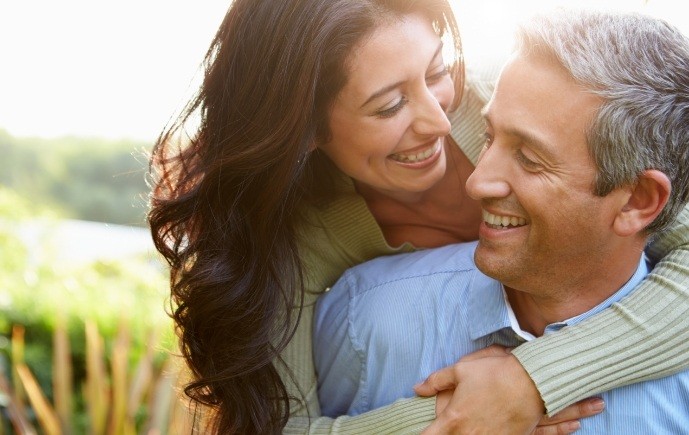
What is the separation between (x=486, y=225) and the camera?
7.41ft

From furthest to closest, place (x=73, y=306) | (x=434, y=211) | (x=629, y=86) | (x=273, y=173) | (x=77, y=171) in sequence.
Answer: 1. (x=77, y=171)
2. (x=73, y=306)
3. (x=434, y=211)
4. (x=273, y=173)
5. (x=629, y=86)

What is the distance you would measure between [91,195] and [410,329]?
24.1 ft

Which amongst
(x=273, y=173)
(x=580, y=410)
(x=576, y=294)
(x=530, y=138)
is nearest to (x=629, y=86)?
(x=530, y=138)

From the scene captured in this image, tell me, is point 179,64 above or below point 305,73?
below

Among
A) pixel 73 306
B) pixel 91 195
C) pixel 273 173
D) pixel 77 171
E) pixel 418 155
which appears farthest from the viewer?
pixel 77 171

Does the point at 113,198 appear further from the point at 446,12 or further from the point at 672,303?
the point at 672,303

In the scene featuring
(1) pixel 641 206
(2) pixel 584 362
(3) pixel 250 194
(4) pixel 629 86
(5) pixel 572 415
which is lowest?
(5) pixel 572 415

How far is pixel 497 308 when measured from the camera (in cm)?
235

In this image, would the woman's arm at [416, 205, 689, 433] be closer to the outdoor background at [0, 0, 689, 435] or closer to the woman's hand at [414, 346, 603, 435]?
the woman's hand at [414, 346, 603, 435]

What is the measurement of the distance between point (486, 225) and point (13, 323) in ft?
8.43

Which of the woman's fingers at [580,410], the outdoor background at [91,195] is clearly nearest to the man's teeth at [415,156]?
the outdoor background at [91,195]

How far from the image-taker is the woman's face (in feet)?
8.20

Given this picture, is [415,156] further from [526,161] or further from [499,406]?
[499,406]

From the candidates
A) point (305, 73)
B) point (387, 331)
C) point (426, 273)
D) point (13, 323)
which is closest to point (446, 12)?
point (305, 73)
